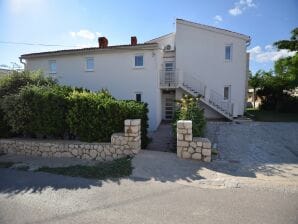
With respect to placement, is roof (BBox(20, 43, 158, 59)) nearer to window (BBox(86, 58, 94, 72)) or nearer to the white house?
the white house

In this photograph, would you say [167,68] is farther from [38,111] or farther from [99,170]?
[99,170]

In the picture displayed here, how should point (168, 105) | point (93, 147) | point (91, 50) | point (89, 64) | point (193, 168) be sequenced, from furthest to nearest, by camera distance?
point (168, 105) < point (89, 64) < point (91, 50) < point (93, 147) < point (193, 168)

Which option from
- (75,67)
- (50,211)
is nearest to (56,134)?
(50,211)

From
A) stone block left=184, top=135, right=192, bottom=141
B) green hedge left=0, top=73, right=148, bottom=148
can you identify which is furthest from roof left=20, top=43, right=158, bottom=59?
stone block left=184, top=135, right=192, bottom=141

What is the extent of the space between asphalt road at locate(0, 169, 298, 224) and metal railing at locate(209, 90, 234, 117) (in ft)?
42.6

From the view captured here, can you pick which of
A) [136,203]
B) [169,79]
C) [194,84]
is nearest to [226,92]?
[194,84]

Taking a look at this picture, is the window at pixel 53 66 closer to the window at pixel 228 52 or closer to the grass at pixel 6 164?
the grass at pixel 6 164

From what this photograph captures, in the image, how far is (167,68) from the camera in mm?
19094

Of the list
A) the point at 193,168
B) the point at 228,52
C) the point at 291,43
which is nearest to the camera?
the point at 193,168

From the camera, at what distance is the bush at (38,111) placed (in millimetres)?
9320

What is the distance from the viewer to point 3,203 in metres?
5.22

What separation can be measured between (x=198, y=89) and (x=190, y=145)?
36.5ft

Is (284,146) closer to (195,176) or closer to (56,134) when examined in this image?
(195,176)

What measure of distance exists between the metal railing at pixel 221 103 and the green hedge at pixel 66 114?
10.3m
